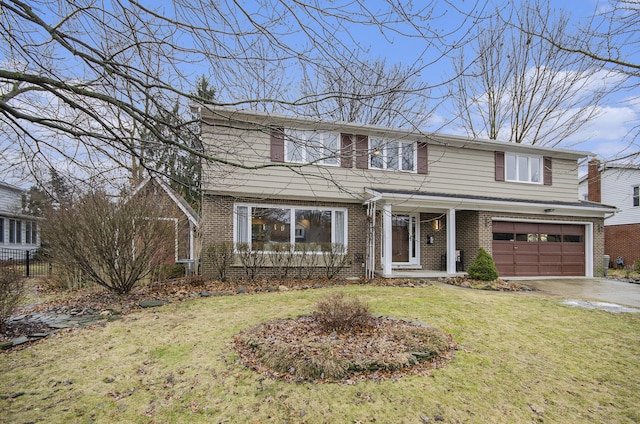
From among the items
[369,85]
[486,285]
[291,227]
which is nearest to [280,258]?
[291,227]

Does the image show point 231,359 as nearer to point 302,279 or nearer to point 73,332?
point 73,332

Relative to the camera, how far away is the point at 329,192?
11.7 meters

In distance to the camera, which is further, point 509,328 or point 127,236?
point 127,236

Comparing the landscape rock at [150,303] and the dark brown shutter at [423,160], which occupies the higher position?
the dark brown shutter at [423,160]

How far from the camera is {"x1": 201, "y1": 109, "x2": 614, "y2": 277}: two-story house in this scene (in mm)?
11359

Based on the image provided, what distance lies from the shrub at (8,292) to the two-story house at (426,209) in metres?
5.35

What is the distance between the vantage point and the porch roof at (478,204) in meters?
11.5

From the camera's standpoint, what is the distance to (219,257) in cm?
1088

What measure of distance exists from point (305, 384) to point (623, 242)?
966 inches

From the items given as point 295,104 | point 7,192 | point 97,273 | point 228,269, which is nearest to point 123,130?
point 295,104

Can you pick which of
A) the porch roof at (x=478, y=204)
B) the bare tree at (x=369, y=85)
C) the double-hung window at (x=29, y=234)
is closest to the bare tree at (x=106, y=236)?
the bare tree at (x=369, y=85)

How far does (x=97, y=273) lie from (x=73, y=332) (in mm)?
2687

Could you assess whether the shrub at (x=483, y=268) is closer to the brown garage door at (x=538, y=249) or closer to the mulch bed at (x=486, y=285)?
the mulch bed at (x=486, y=285)

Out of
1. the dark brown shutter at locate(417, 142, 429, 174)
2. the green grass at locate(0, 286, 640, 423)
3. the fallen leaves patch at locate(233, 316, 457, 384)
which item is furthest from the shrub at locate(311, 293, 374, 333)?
the dark brown shutter at locate(417, 142, 429, 174)
